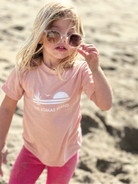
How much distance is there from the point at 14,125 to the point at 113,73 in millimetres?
1735

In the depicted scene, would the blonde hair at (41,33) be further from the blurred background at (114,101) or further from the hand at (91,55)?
the blurred background at (114,101)

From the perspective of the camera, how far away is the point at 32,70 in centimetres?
167

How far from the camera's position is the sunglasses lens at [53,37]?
5.02 ft

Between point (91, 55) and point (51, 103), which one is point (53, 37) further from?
point (51, 103)

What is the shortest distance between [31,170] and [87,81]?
684mm

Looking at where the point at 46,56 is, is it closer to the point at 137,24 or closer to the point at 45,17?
the point at 45,17

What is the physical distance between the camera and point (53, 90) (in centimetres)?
163

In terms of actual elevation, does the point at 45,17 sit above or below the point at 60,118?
above

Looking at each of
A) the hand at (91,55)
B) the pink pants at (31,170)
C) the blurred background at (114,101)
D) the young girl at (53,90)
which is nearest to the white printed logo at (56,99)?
the young girl at (53,90)

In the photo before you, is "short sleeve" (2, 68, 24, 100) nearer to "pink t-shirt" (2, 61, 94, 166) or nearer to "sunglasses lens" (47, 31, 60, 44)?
"pink t-shirt" (2, 61, 94, 166)

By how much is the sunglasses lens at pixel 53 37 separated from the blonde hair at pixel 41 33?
2.1 inches

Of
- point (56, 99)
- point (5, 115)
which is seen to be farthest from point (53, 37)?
point (5, 115)

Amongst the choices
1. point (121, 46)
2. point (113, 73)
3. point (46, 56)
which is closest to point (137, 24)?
point (121, 46)

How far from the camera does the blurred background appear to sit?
2.53m
